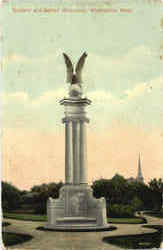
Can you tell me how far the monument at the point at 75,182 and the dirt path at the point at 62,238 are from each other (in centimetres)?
12

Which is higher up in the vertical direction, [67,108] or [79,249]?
[67,108]

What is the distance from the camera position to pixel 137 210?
23.5 feet

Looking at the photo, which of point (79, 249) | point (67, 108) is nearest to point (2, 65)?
point (67, 108)

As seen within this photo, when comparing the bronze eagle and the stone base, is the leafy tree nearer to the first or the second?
the stone base

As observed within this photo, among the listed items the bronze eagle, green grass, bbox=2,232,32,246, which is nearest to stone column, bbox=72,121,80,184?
the bronze eagle

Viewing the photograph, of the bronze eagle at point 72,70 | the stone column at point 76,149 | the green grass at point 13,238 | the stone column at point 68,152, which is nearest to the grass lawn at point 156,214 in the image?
the stone column at point 76,149

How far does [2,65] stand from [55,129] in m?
1.41

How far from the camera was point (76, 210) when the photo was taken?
7098 millimetres

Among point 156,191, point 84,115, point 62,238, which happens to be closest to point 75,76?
point 84,115

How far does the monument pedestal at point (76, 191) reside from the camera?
7.03m

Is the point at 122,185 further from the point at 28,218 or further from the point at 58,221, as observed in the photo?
the point at 28,218

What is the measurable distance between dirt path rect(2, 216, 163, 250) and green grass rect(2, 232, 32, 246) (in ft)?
0.21

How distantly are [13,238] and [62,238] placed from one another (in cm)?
81

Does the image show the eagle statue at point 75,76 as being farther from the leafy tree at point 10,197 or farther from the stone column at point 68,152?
the leafy tree at point 10,197
